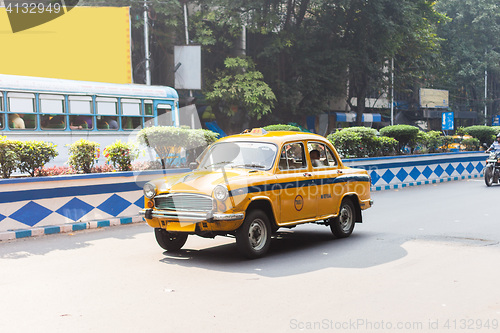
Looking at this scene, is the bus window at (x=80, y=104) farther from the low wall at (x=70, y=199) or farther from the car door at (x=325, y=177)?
the car door at (x=325, y=177)

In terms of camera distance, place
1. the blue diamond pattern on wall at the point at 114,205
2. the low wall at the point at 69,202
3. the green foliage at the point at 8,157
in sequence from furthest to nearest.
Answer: the blue diamond pattern on wall at the point at 114,205
the green foliage at the point at 8,157
the low wall at the point at 69,202

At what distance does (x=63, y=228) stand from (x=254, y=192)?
4572 millimetres

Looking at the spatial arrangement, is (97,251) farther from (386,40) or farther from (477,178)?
(386,40)

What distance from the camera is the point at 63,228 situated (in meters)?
10.3

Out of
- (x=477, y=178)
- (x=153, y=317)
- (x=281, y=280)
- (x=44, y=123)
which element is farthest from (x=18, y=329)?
(x=477, y=178)

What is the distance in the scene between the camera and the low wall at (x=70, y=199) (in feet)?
32.0

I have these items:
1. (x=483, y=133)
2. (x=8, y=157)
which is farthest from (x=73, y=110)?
(x=483, y=133)

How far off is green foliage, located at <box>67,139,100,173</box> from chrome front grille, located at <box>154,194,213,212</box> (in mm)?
4181

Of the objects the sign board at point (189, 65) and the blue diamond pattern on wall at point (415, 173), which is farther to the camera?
the sign board at point (189, 65)

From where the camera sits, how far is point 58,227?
10211 mm

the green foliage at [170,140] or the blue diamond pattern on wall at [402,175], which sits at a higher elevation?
the green foliage at [170,140]

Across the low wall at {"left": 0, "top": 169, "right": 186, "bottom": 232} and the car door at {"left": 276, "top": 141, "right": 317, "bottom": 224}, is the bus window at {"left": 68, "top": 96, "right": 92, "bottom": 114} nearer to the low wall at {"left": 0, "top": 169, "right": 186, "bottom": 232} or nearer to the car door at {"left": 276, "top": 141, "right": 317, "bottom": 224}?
the low wall at {"left": 0, "top": 169, "right": 186, "bottom": 232}

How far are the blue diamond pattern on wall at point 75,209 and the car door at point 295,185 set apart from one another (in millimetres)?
4512

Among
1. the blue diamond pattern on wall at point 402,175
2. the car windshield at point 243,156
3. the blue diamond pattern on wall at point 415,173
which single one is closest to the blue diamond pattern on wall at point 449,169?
the blue diamond pattern on wall at point 415,173
